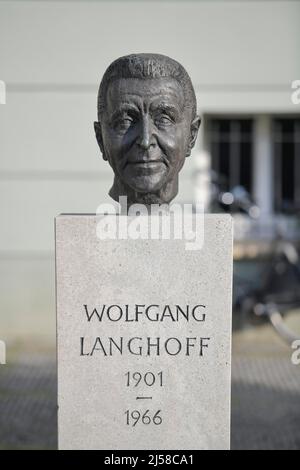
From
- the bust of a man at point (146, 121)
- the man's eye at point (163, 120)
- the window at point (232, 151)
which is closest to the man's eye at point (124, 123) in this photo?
the bust of a man at point (146, 121)

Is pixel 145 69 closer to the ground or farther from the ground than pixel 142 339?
farther from the ground

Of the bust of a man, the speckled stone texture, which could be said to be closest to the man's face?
the bust of a man

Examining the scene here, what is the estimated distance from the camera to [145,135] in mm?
3033

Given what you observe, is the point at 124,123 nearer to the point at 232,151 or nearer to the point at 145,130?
the point at 145,130

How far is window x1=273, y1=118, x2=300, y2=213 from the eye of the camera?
7.14 m

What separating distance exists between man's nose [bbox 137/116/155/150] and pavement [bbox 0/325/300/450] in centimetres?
245

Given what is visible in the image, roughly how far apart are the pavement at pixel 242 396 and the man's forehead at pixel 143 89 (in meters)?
2.59

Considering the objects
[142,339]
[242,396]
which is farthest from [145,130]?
[242,396]

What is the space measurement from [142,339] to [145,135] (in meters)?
0.91

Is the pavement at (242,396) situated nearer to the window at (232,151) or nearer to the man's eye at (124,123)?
the window at (232,151)

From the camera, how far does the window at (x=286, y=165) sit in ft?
23.4

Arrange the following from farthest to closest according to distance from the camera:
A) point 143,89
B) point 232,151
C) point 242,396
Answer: point 232,151, point 242,396, point 143,89

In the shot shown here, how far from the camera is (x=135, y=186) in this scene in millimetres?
3164
